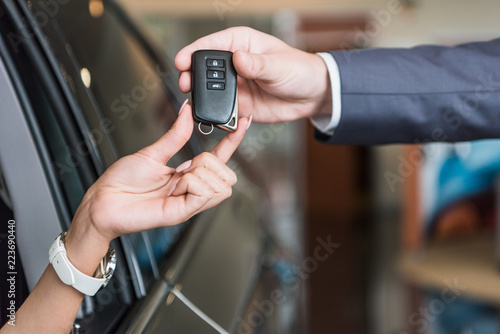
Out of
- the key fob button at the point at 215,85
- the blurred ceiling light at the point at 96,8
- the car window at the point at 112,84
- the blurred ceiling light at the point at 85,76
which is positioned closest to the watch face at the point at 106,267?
the car window at the point at 112,84

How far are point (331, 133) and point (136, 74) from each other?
69 cm

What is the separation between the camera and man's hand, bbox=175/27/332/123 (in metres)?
0.88

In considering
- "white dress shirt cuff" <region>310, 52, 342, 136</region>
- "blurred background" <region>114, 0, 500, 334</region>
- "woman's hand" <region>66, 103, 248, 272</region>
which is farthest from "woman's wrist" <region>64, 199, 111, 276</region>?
"blurred background" <region>114, 0, 500, 334</region>

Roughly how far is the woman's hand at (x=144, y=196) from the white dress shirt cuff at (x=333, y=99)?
42cm

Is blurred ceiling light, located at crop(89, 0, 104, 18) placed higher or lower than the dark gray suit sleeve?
higher

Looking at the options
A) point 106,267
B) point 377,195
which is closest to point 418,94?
point 106,267

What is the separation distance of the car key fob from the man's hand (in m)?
0.02

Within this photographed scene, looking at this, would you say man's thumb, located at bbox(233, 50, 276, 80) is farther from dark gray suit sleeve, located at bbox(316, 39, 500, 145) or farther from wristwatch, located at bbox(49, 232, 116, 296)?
wristwatch, located at bbox(49, 232, 116, 296)

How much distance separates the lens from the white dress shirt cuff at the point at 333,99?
1074mm

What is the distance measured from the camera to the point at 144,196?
723mm

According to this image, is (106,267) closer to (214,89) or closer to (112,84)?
(214,89)

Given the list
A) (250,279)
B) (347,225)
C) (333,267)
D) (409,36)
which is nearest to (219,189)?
(250,279)

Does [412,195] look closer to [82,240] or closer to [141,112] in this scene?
[141,112]

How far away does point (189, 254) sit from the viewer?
118 cm
